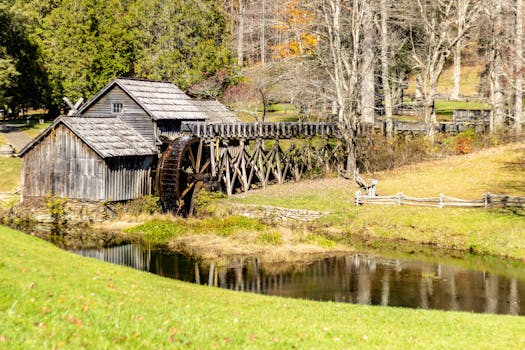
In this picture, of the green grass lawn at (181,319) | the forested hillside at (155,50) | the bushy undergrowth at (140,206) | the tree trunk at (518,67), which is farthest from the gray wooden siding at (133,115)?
the tree trunk at (518,67)

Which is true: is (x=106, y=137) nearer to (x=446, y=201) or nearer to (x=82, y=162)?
(x=82, y=162)

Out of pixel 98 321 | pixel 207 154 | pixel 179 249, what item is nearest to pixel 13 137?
pixel 207 154

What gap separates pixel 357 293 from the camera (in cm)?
2381

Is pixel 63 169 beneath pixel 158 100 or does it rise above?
beneath

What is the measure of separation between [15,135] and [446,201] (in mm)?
38484

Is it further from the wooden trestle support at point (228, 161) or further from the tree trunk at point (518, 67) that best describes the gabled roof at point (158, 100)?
the tree trunk at point (518, 67)

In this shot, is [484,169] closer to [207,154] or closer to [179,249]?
[207,154]

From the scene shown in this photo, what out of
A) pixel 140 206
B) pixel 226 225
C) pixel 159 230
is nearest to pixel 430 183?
pixel 226 225

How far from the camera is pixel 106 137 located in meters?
38.8

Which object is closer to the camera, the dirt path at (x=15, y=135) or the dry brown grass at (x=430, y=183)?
the dry brown grass at (x=430, y=183)

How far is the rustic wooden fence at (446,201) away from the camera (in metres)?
33.0

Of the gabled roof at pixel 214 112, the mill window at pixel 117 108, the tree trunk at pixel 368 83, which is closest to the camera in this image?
the mill window at pixel 117 108

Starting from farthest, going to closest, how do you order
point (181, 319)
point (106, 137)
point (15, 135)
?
point (15, 135)
point (106, 137)
point (181, 319)

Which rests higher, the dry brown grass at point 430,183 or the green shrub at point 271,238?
the dry brown grass at point 430,183
